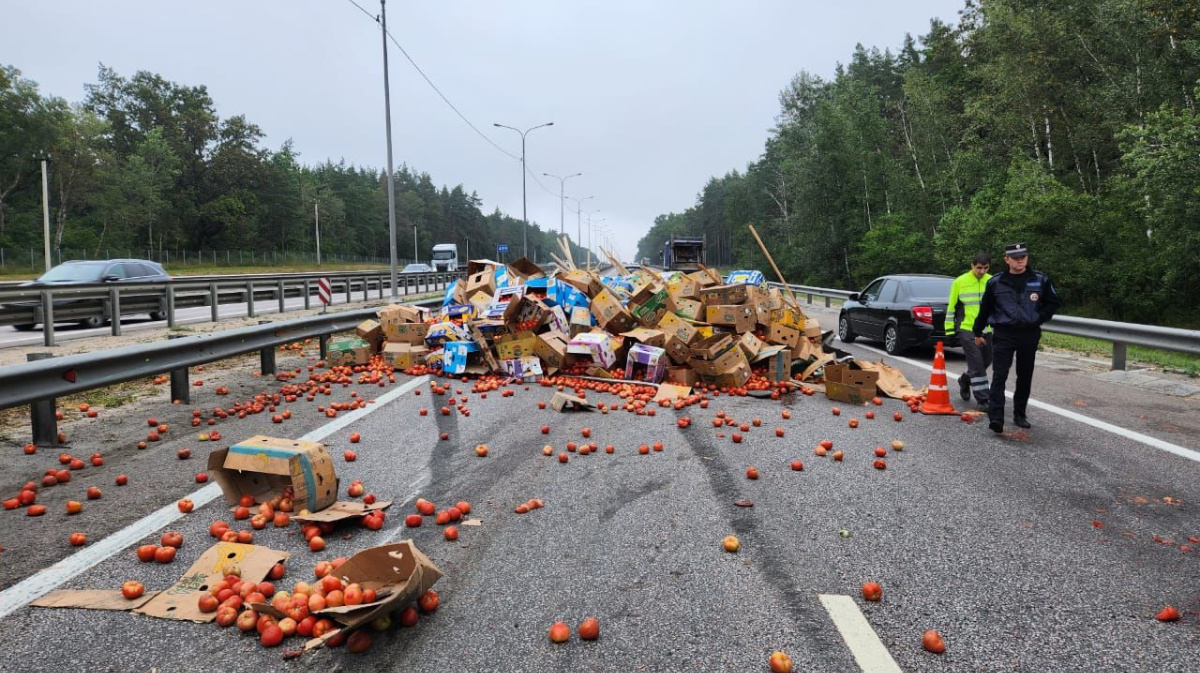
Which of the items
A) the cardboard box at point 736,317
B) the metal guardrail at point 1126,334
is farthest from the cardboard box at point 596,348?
the metal guardrail at point 1126,334

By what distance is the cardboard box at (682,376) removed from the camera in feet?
31.7

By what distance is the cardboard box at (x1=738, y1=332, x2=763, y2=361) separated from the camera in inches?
402

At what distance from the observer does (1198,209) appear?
68.0 feet

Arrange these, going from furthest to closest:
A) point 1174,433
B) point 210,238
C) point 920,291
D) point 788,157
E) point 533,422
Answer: point 210,238
point 788,157
point 920,291
point 533,422
point 1174,433

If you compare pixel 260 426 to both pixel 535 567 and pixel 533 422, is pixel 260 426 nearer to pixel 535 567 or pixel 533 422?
pixel 533 422

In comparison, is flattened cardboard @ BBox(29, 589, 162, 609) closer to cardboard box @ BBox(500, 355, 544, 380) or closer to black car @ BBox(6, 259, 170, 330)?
cardboard box @ BBox(500, 355, 544, 380)

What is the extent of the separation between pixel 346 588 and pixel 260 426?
15.1ft

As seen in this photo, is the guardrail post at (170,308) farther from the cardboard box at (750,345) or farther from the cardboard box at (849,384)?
the cardboard box at (849,384)

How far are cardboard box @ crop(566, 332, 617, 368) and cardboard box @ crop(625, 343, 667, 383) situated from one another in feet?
1.04

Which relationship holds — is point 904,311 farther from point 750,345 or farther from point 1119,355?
point 750,345

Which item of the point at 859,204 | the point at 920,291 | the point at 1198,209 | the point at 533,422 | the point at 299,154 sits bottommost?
the point at 533,422

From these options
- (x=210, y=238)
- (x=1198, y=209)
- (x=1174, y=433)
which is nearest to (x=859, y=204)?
(x=1198, y=209)

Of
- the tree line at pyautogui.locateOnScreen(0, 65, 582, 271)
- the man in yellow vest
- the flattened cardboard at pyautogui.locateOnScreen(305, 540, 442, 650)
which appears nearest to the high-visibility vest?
the man in yellow vest

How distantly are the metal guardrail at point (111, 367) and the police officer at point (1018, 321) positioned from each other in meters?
8.69
